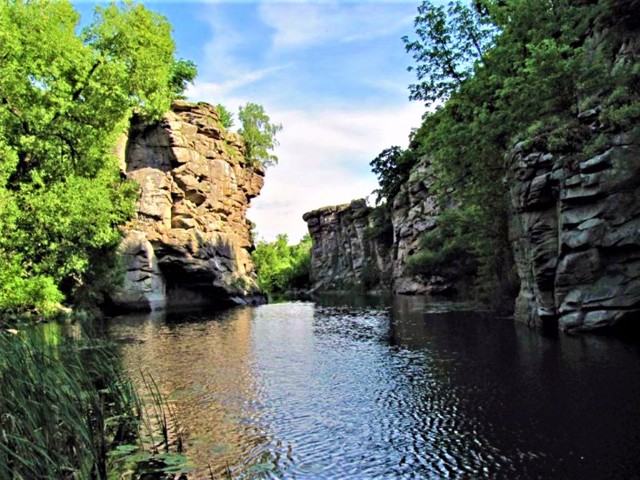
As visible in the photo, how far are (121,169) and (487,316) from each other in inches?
1101

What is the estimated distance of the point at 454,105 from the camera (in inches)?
1007

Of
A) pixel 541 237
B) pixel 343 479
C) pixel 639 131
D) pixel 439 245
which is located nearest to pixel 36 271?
pixel 343 479

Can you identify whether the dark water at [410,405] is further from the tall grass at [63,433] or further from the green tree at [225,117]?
the green tree at [225,117]

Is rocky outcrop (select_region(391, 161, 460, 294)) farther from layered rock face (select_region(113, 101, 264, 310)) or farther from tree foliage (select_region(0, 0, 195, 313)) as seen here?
tree foliage (select_region(0, 0, 195, 313))

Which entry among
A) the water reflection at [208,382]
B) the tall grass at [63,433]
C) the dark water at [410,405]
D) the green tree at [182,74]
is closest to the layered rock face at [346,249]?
the green tree at [182,74]

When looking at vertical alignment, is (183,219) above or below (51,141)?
below

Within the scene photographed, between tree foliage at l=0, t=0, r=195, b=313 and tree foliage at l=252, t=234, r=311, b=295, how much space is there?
46.9m

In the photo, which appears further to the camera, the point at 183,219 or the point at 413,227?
the point at 413,227

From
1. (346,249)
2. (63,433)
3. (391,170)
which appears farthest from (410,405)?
(346,249)

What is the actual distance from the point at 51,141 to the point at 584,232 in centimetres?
2063

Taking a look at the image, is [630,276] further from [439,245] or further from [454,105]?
[439,245]

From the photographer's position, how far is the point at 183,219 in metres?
41.5

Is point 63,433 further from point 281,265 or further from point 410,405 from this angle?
point 281,265

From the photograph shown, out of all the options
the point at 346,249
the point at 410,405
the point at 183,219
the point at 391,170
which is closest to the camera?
the point at 410,405
